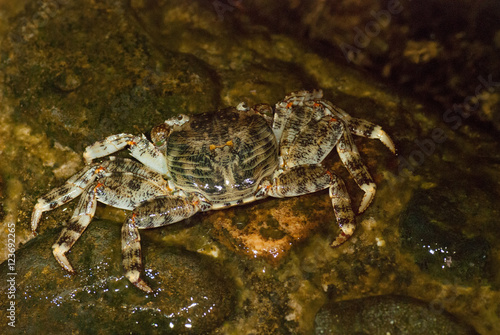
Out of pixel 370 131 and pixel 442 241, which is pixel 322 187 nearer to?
pixel 370 131

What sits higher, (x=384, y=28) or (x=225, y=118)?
(x=384, y=28)

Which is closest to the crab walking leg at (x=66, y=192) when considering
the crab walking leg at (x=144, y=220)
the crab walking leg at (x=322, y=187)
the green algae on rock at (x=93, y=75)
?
the green algae on rock at (x=93, y=75)

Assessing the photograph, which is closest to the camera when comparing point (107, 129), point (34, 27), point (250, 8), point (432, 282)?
point (432, 282)

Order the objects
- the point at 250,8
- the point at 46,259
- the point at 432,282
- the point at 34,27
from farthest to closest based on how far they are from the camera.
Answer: the point at 250,8
the point at 34,27
the point at 46,259
the point at 432,282

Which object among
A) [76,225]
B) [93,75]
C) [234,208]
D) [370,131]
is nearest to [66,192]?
[76,225]

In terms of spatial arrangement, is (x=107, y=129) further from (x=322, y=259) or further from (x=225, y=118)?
(x=322, y=259)

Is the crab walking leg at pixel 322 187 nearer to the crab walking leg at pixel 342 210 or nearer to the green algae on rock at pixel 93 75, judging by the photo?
the crab walking leg at pixel 342 210

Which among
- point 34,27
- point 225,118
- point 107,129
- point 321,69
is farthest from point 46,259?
point 321,69
